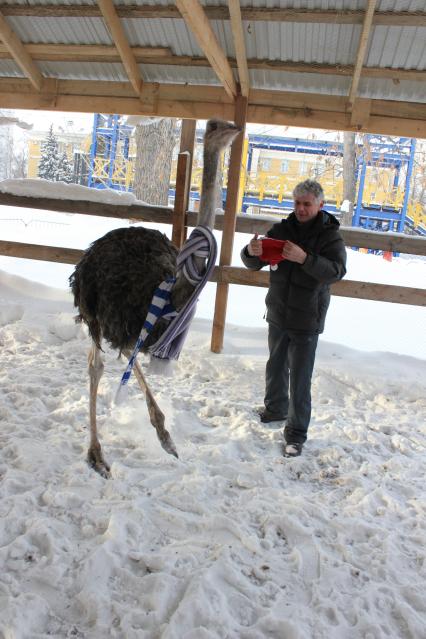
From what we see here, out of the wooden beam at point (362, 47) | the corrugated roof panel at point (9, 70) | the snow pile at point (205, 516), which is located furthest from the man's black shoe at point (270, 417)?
the corrugated roof panel at point (9, 70)

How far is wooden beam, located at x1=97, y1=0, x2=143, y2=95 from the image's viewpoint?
4.00 meters

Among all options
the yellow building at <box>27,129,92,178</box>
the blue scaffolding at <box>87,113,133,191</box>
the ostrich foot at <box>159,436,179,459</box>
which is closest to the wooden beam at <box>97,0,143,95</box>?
the ostrich foot at <box>159,436,179,459</box>

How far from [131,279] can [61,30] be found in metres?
3.05

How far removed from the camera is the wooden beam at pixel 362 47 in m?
3.54

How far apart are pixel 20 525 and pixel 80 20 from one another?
402cm

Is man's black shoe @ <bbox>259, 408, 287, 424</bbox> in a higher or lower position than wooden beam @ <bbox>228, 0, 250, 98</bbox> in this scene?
lower

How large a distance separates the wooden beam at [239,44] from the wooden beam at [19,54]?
194 cm

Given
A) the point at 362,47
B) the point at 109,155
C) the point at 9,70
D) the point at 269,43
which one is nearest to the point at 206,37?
the point at 269,43

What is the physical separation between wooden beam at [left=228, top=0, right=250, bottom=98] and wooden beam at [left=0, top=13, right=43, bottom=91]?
1942mm

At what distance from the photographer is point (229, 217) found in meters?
4.78

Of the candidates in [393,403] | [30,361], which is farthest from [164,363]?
[393,403]

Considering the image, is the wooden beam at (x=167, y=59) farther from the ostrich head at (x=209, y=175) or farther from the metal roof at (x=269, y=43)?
the ostrich head at (x=209, y=175)

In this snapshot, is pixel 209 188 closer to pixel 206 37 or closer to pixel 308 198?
pixel 308 198

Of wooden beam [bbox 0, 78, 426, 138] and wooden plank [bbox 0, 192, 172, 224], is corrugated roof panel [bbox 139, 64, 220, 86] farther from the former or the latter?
wooden plank [bbox 0, 192, 172, 224]
